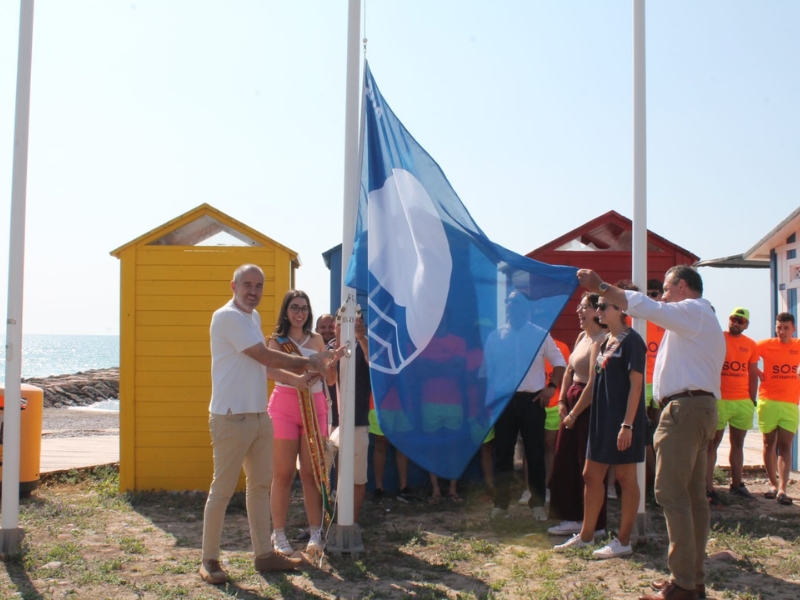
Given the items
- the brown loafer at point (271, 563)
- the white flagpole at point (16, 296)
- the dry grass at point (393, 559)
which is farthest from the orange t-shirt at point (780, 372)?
the white flagpole at point (16, 296)

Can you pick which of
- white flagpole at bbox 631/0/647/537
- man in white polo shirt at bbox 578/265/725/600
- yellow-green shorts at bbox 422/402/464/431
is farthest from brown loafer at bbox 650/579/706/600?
white flagpole at bbox 631/0/647/537

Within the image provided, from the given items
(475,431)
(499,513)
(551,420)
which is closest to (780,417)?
(551,420)

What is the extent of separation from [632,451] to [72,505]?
196 inches

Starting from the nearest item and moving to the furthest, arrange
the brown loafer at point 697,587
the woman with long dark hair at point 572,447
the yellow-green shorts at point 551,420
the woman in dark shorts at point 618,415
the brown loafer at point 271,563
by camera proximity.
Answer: the brown loafer at point 697,587, the brown loafer at point 271,563, the woman in dark shorts at point 618,415, the woman with long dark hair at point 572,447, the yellow-green shorts at point 551,420

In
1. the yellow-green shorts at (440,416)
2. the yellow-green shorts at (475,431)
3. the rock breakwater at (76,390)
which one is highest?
the yellow-green shorts at (440,416)

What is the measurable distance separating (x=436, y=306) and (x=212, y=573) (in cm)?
219

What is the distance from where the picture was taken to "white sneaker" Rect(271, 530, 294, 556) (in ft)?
18.6

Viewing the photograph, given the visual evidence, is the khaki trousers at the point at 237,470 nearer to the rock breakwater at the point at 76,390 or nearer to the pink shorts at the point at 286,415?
the pink shorts at the point at 286,415

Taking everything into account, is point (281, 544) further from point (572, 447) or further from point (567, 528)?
point (572, 447)

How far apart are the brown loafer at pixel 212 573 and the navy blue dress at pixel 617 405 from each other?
8.51ft

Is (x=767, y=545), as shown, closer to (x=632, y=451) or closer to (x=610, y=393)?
(x=632, y=451)

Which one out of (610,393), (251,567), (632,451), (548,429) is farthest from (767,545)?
(251,567)

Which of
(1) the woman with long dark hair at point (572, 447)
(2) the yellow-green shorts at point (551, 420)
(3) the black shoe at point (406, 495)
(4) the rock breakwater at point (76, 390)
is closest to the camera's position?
(1) the woman with long dark hair at point (572, 447)

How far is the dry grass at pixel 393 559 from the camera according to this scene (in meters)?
4.88
